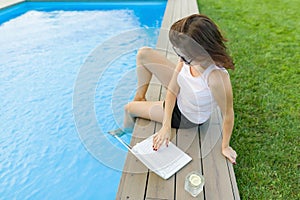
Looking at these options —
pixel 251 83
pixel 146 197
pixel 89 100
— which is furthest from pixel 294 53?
pixel 146 197

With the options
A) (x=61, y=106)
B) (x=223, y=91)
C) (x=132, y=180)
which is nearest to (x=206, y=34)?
(x=223, y=91)

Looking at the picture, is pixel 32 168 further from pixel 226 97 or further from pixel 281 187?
pixel 281 187

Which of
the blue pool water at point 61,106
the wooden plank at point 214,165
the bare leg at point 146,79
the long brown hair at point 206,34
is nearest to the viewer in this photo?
the long brown hair at point 206,34

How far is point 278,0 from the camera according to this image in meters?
5.10

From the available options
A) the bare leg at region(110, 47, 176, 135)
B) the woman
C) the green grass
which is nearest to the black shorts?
the woman

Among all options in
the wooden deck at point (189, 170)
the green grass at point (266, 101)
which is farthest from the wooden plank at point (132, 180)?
the green grass at point (266, 101)

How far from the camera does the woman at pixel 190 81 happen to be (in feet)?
4.17

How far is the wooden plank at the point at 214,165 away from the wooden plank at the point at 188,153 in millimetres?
32

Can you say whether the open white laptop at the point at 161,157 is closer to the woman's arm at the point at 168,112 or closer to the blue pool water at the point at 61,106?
the woman's arm at the point at 168,112

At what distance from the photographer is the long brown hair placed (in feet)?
4.10

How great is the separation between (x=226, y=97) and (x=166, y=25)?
3.01 meters

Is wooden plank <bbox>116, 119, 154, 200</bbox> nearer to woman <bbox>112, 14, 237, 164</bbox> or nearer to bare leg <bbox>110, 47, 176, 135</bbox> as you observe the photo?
woman <bbox>112, 14, 237, 164</bbox>

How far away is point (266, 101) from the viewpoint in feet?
7.54

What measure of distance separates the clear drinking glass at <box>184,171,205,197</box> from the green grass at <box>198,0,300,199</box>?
1.12 ft
